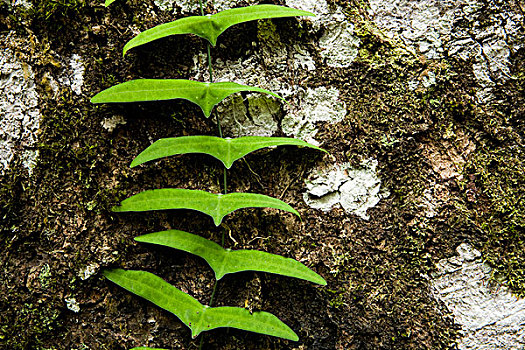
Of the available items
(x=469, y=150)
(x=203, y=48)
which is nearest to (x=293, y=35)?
(x=203, y=48)

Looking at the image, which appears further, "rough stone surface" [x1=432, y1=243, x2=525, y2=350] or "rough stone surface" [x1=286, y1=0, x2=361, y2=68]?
"rough stone surface" [x1=286, y1=0, x2=361, y2=68]

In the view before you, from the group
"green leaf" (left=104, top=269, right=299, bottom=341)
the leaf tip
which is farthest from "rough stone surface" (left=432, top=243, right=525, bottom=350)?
the leaf tip

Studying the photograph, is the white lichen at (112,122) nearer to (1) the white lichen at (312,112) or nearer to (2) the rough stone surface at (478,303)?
(1) the white lichen at (312,112)

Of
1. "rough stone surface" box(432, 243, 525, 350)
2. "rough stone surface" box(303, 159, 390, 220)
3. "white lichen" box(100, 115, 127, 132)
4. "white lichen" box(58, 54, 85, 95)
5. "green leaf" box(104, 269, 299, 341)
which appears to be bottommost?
"green leaf" box(104, 269, 299, 341)

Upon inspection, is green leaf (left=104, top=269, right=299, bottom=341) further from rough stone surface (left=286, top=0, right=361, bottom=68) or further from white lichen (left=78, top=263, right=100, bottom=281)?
rough stone surface (left=286, top=0, right=361, bottom=68)

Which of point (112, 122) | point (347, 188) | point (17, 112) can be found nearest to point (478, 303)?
point (347, 188)

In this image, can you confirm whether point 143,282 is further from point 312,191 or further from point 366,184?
point 366,184
